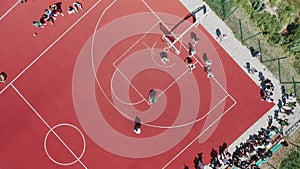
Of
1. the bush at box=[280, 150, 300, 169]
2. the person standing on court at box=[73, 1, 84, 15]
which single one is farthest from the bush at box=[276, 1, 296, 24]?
the person standing on court at box=[73, 1, 84, 15]

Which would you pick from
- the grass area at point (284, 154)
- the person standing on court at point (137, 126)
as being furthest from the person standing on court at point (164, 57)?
the grass area at point (284, 154)

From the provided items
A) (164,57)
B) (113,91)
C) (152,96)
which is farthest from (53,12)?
(152,96)

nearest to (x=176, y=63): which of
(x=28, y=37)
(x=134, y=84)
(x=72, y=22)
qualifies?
(x=134, y=84)

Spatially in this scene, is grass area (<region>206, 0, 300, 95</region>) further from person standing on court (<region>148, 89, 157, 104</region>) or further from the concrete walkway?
person standing on court (<region>148, 89, 157, 104</region>)

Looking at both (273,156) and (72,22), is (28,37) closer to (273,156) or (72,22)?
(72,22)

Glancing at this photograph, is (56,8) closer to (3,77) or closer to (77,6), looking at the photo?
(77,6)

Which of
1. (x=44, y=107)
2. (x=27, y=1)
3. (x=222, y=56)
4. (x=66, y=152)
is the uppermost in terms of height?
(x=27, y=1)

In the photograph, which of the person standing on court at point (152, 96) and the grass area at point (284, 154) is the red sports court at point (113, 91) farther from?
the grass area at point (284, 154)

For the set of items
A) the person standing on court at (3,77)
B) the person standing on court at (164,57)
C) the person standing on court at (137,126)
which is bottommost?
the person standing on court at (137,126)

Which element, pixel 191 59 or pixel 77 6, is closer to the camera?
pixel 77 6
